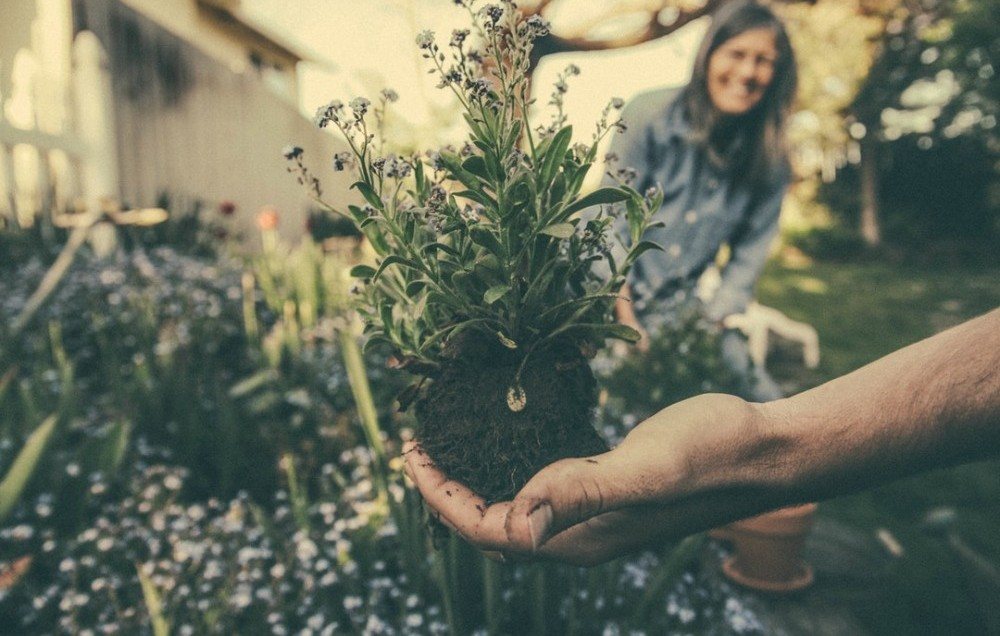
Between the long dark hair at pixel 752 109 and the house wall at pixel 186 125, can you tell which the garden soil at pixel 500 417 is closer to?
the long dark hair at pixel 752 109

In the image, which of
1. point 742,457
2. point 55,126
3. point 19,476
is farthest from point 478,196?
point 55,126

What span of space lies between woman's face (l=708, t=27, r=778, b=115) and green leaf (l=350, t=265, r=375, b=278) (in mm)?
2001

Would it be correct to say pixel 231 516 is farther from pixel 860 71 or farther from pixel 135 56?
pixel 860 71

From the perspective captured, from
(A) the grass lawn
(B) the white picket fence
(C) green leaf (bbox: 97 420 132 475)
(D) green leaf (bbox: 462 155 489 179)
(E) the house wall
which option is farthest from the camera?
(E) the house wall

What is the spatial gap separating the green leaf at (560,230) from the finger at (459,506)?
1.35ft

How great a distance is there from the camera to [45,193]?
4137 mm

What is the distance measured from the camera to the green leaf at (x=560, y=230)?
0.93 metres

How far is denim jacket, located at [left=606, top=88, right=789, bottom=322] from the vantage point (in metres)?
2.68

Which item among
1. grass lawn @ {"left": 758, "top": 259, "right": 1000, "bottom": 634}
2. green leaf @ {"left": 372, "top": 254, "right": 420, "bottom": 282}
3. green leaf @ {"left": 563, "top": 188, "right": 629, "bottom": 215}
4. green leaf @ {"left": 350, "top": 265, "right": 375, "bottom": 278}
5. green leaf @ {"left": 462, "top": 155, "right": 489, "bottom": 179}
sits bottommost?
grass lawn @ {"left": 758, "top": 259, "right": 1000, "bottom": 634}

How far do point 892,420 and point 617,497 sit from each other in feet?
1.46

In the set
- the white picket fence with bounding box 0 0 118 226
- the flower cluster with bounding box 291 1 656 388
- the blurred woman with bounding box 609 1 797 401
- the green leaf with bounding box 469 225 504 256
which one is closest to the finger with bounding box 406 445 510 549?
the flower cluster with bounding box 291 1 656 388

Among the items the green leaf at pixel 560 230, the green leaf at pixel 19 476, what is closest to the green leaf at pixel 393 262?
the green leaf at pixel 560 230

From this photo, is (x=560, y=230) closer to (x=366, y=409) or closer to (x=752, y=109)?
(x=366, y=409)

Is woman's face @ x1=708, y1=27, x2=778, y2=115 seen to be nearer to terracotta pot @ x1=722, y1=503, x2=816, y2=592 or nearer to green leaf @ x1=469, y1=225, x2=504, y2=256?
terracotta pot @ x1=722, y1=503, x2=816, y2=592
